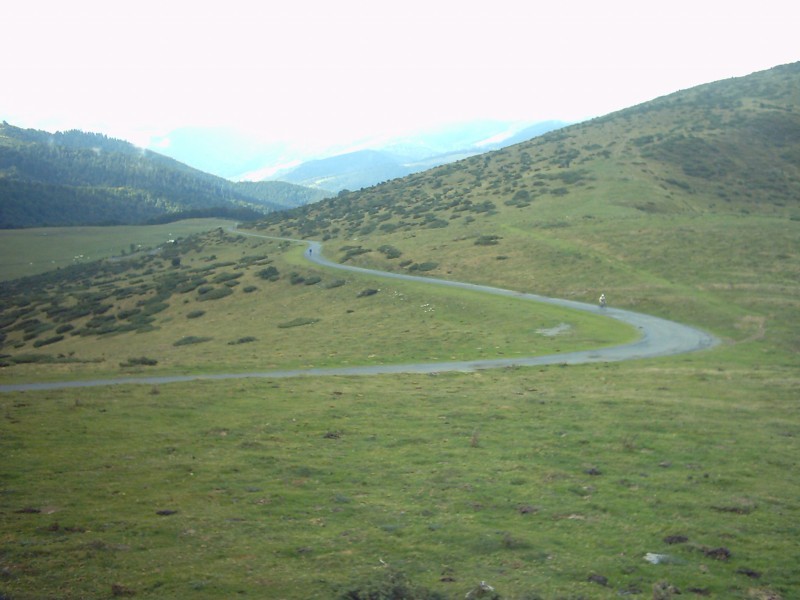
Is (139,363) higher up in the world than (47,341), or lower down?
higher up

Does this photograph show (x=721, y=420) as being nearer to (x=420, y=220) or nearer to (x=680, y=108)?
(x=420, y=220)

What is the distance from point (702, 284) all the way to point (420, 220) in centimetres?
6450

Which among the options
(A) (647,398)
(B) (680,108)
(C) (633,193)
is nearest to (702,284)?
(A) (647,398)

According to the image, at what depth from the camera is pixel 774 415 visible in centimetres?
2762

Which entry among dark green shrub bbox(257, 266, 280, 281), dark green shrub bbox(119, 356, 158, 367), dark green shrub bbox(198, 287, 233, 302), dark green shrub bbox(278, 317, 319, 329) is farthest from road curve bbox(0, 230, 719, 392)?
dark green shrub bbox(257, 266, 280, 281)

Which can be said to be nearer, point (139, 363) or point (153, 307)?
point (139, 363)

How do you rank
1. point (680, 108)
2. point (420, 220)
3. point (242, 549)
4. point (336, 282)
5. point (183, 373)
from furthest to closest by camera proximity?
point (680, 108), point (420, 220), point (336, 282), point (183, 373), point (242, 549)

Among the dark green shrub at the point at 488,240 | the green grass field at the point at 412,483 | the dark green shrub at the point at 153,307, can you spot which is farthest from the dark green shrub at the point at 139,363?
the dark green shrub at the point at 488,240

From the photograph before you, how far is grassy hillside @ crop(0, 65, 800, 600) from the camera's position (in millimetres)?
14875

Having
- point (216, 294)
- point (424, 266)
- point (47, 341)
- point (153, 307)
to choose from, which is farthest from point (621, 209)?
point (47, 341)

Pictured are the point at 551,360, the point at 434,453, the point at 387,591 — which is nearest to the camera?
the point at 387,591

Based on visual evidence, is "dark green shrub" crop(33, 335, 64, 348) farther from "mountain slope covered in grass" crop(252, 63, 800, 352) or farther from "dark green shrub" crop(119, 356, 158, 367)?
"mountain slope covered in grass" crop(252, 63, 800, 352)

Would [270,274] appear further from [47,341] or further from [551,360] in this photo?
[551,360]

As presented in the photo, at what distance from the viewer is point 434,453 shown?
→ 22.7m
